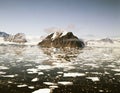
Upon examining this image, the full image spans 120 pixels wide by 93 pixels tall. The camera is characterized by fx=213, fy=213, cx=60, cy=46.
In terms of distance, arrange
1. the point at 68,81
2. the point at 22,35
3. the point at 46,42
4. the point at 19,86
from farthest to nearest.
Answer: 1. the point at 22,35
2. the point at 46,42
3. the point at 68,81
4. the point at 19,86

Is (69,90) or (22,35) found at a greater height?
(22,35)

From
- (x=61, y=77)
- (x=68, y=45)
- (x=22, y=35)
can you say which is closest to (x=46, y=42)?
(x=68, y=45)

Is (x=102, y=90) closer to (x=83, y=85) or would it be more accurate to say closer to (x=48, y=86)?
(x=83, y=85)

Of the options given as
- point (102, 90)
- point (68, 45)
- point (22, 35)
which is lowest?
Result: point (102, 90)

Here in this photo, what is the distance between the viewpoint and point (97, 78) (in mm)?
10195

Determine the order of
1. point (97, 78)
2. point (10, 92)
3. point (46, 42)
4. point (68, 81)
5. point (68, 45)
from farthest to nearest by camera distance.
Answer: point (46, 42)
point (68, 45)
point (97, 78)
point (68, 81)
point (10, 92)

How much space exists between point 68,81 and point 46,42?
44.8 m

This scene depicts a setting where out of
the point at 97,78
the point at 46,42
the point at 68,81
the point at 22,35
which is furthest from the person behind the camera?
the point at 22,35

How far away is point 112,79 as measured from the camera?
392 inches

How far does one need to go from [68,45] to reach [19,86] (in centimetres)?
4047

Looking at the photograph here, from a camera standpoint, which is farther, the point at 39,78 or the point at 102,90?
the point at 39,78

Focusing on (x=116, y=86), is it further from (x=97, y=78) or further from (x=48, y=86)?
(x=48, y=86)

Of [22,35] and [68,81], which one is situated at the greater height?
[22,35]

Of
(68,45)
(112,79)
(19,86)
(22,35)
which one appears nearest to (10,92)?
(19,86)
